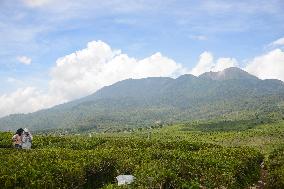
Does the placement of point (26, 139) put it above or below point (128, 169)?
above

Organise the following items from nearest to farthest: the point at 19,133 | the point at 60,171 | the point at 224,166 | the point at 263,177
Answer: the point at 60,171 < the point at 224,166 < the point at 19,133 < the point at 263,177

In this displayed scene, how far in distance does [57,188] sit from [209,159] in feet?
55.3

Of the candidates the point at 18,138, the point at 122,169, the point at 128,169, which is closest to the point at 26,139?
the point at 18,138

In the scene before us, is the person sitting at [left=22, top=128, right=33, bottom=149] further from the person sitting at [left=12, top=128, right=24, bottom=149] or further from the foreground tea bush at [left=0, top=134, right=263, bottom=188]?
the foreground tea bush at [left=0, top=134, right=263, bottom=188]

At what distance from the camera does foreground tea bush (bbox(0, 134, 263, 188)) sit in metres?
29.1

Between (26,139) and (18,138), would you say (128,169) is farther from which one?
(26,139)

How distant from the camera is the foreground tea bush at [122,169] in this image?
29125mm

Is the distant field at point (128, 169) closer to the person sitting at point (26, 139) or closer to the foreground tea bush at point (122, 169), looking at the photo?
the foreground tea bush at point (122, 169)

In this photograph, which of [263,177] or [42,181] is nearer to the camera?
[42,181]

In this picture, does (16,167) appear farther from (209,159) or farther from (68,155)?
(209,159)

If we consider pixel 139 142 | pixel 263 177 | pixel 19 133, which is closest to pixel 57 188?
pixel 19 133

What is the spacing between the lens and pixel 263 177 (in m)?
54.0

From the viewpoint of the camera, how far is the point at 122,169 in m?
36.3

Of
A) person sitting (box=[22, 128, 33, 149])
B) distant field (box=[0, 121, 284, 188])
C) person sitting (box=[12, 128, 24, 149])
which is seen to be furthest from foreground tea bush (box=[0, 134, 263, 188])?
person sitting (box=[12, 128, 24, 149])
